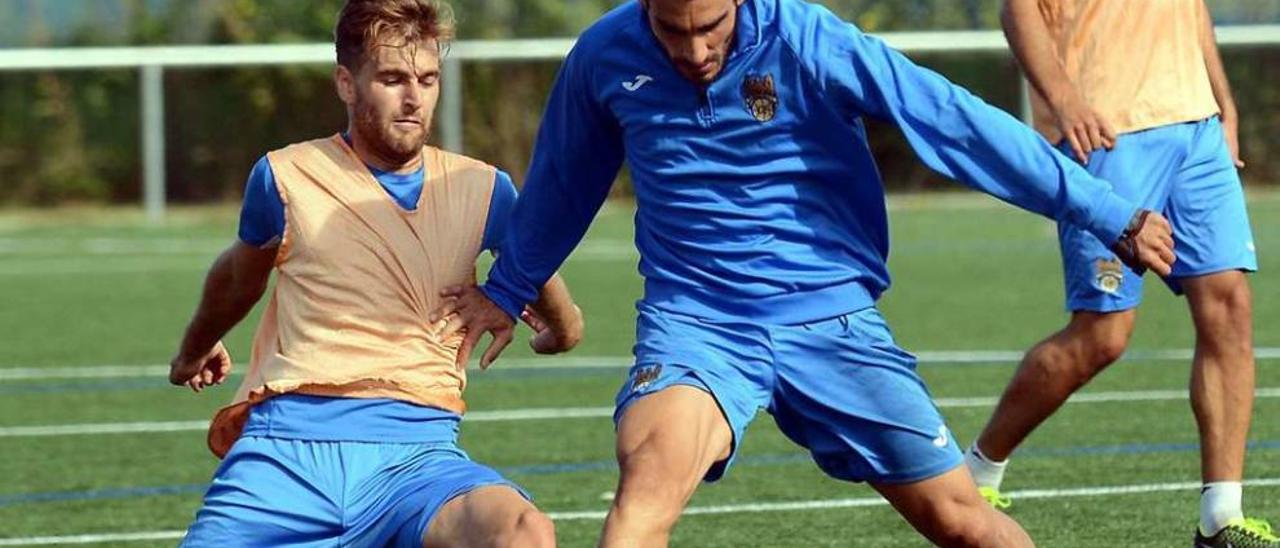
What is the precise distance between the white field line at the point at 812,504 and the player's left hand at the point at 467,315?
2324 mm

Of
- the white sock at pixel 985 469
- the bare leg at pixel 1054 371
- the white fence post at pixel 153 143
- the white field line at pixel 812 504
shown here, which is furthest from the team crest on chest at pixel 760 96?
the white fence post at pixel 153 143

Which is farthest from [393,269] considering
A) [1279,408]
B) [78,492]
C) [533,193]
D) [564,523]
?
[1279,408]

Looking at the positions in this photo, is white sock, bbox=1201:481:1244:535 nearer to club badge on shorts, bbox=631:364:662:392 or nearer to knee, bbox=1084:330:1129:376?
knee, bbox=1084:330:1129:376

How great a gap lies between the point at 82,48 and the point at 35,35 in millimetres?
677

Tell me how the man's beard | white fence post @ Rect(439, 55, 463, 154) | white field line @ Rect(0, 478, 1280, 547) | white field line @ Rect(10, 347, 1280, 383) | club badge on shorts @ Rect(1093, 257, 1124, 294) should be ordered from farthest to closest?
white fence post @ Rect(439, 55, 463, 154)
white field line @ Rect(10, 347, 1280, 383)
white field line @ Rect(0, 478, 1280, 547)
club badge on shorts @ Rect(1093, 257, 1124, 294)
the man's beard

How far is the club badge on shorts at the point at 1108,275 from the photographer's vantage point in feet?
23.1

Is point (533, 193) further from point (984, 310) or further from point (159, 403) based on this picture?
point (984, 310)

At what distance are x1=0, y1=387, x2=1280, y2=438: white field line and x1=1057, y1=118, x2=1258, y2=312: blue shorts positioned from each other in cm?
300

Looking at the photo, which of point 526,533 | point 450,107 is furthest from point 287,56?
point 526,533

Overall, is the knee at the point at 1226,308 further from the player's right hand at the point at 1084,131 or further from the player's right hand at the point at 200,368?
the player's right hand at the point at 200,368

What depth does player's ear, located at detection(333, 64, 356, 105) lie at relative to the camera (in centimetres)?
542

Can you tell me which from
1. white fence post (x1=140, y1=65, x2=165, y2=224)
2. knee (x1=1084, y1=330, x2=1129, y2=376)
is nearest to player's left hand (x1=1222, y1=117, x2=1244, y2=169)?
knee (x1=1084, y1=330, x2=1129, y2=376)

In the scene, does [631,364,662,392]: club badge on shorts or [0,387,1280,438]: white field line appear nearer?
[631,364,662,392]: club badge on shorts

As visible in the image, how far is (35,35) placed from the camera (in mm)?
25781
